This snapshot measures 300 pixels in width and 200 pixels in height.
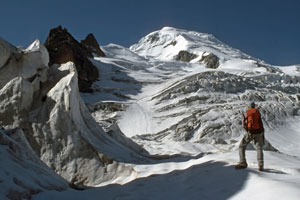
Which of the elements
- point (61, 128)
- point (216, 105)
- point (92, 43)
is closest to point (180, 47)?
point (92, 43)

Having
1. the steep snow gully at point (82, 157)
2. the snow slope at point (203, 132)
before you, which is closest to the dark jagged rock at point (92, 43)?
the snow slope at point (203, 132)

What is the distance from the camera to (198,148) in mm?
13344

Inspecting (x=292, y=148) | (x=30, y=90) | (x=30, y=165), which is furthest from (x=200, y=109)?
(x=30, y=165)

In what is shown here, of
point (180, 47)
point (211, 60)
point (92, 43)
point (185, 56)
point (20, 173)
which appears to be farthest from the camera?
point (180, 47)

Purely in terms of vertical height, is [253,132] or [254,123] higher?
[254,123]

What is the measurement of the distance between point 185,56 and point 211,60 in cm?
1489

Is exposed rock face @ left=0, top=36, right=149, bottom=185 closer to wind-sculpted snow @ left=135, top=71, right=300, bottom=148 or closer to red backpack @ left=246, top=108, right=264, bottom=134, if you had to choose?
red backpack @ left=246, top=108, right=264, bottom=134

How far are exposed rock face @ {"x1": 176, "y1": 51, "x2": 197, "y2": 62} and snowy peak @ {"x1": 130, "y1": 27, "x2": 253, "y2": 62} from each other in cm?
81

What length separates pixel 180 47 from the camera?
326ft

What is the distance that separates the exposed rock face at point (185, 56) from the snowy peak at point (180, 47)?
2.65 feet

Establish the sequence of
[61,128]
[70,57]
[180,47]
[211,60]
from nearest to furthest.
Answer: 1. [61,128]
2. [70,57]
3. [211,60]
4. [180,47]

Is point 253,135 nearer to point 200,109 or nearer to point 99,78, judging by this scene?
point 200,109

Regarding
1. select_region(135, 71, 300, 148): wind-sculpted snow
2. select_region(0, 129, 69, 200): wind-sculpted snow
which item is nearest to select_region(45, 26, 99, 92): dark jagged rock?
select_region(135, 71, 300, 148): wind-sculpted snow

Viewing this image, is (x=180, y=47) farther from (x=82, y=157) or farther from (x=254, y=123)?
(x=254, y=123)
